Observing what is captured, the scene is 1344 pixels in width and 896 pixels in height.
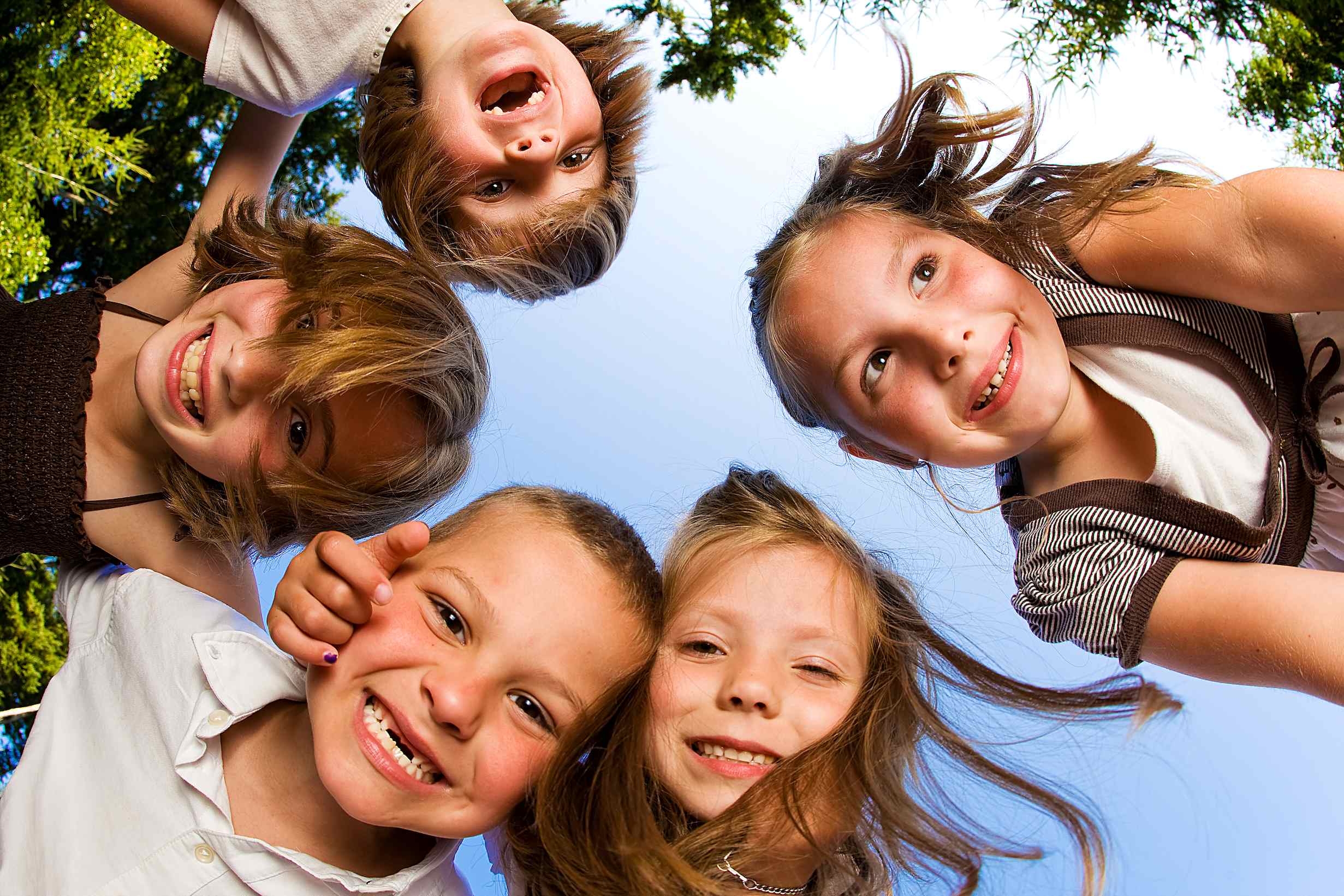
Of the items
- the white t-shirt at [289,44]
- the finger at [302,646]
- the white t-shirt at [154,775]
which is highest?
the white t-shirt at [289,44]

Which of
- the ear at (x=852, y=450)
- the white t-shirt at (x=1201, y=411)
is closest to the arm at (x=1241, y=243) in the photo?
the white t-shirt at (x=1201, y=411)

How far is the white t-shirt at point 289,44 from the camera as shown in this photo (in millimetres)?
2230

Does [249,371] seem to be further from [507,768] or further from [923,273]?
[923,273]

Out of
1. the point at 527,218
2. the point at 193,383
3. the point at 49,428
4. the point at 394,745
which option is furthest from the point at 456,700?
the point at 527,218

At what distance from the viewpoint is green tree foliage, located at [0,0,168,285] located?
359 centimetres

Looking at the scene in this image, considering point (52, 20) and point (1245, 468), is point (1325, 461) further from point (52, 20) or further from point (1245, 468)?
point (52, 20)

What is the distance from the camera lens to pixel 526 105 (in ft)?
7.66

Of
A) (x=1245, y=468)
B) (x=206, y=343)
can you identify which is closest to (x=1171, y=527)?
(x=1245, y=468)

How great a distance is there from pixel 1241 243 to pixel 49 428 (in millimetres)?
2214

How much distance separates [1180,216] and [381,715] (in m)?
1.62

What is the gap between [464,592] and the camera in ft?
5.53

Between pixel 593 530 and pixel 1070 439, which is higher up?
pixel 1070 439

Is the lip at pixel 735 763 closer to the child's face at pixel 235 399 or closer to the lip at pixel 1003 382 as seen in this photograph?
the lip at pixel 1003 382

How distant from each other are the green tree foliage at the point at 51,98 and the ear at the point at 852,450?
291 centimetres
